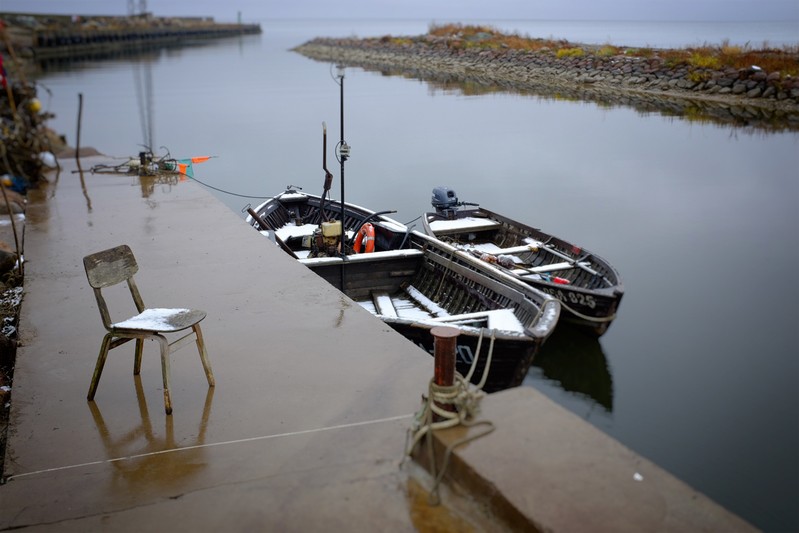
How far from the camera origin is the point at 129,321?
4492 mm

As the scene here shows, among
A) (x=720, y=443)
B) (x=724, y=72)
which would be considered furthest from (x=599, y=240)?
(x=724, y=72)

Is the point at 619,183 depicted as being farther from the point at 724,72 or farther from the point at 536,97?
the point at 536,97

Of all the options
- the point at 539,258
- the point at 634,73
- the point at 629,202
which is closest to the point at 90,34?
the point at 634,73

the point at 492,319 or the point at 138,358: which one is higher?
the point at 138,358

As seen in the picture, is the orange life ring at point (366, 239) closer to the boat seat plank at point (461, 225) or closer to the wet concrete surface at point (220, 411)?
the boat seat plank at point (461, 225)

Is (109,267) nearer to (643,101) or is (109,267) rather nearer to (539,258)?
(539,258)

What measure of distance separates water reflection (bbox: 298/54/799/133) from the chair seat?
2754 centimetres

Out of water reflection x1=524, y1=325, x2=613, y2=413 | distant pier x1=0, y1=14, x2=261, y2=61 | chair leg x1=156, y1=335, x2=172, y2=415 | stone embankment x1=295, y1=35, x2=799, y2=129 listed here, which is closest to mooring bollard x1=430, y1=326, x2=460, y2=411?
chair leg x1=156, y1=335, x2=172, y2=415

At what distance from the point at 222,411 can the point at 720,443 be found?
594cm

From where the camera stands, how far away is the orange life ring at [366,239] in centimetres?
1048

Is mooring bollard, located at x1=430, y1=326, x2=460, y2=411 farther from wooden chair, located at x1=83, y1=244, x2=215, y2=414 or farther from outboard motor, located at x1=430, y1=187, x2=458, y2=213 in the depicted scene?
outboard motor, located at x1=430, y1=187, x2=458, y2=213

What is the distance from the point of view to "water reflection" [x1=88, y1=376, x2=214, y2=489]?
397cm

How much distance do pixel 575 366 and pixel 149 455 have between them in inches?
265

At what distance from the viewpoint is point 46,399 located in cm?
491
